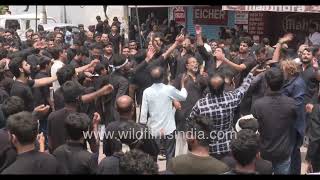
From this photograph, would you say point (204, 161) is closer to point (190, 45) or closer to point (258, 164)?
point (258, 164)

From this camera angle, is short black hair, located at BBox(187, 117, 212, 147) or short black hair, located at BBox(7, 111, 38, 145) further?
short black hair, located at BBox(187, 117, 212, 147)

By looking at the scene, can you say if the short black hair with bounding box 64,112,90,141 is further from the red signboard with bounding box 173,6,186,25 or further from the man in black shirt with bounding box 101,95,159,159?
the red signboard with bounding box 173,6,186,25

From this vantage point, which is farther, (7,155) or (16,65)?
(16,65)

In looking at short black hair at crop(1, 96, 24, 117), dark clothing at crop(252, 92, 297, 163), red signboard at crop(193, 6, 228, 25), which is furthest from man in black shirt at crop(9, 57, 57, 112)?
red signboard at crop(193, 6, 228, 25)

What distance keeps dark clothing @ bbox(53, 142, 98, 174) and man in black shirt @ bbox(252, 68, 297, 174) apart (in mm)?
2027

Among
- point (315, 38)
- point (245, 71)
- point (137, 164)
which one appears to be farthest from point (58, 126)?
point (315, 38)

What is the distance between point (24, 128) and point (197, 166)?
4.34 feet

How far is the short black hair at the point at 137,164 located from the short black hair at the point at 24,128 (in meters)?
0.80

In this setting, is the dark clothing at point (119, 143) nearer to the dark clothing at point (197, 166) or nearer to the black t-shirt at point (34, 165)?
the dark clothing at point (197, 166)

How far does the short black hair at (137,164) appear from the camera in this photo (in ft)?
11.3

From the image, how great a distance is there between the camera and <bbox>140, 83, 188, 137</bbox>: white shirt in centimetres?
652

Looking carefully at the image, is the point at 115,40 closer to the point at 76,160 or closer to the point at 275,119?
the point at 275,119

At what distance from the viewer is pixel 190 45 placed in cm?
1004

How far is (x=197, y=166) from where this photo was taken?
4191mm
